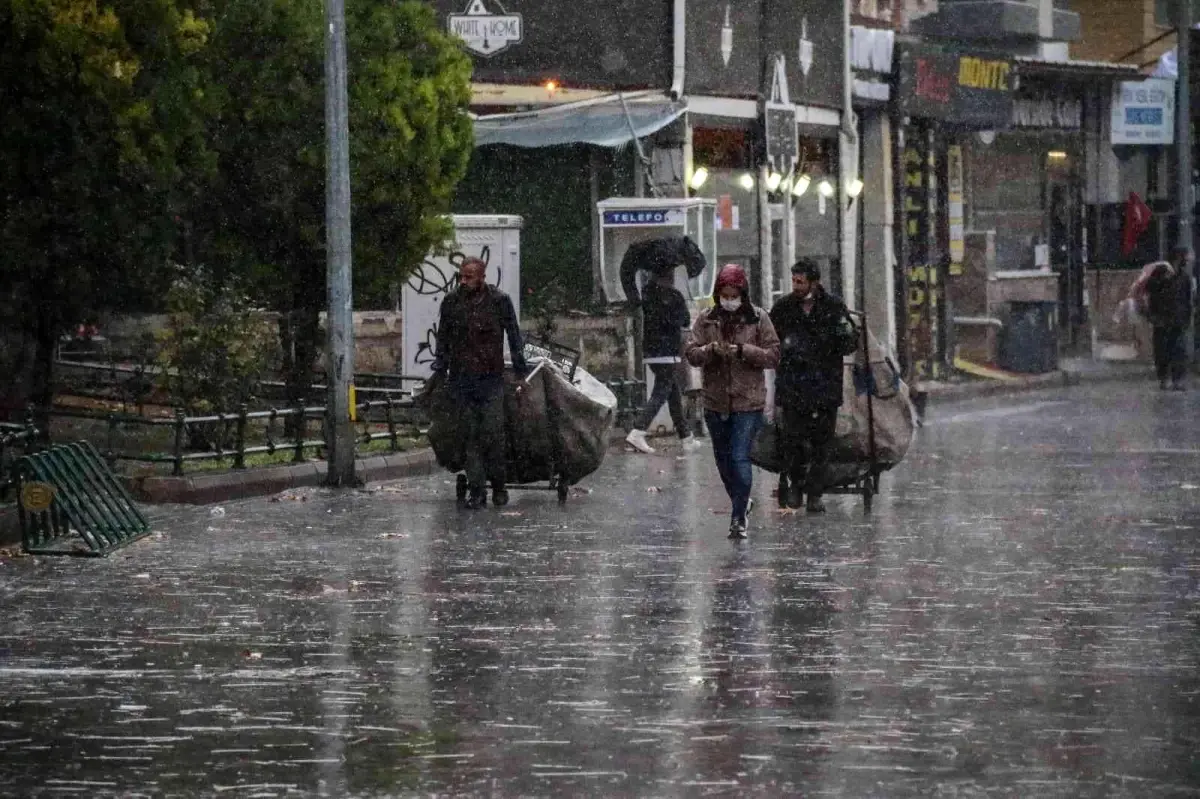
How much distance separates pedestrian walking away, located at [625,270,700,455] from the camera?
1019 inches

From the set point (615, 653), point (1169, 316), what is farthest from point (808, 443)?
point (1169, 316)

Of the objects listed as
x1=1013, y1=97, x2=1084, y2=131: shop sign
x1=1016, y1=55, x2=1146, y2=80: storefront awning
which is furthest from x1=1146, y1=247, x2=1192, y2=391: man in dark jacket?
x1=1013, y1=97, x2=1084, y2=131: shop sign

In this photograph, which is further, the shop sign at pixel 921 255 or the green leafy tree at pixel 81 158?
the shop sign at pixel 921 255

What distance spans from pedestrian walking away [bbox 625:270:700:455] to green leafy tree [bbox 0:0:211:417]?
6.35 meters

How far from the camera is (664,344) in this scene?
1030 inches

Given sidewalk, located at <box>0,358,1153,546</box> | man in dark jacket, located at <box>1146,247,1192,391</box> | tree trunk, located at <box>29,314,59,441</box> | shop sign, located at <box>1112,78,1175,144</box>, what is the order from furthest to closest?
1. shop sign, located at <box>1112,78,1175,144</box>
2. man in dark jacket, located at <box>1146,247,1192,391</box>
3. tree trunk, located at <box>29,314,59,441</box>
4. sidewalk, located at <box>0,358,1153,546</box>

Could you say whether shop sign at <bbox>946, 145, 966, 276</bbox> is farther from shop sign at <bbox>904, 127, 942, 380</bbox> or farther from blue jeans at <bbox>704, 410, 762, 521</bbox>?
blue jeans at <bbox>704, 410, 762, 521</bbox>

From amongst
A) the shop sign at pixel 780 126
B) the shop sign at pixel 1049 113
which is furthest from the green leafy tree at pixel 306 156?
the shop sign at pixel 1049 113

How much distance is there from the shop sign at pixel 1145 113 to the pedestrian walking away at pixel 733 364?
31.2m

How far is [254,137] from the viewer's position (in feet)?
81.0

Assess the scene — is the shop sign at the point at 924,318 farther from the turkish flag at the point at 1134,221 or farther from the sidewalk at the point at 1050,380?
the turkish flag at the point at 1134,221

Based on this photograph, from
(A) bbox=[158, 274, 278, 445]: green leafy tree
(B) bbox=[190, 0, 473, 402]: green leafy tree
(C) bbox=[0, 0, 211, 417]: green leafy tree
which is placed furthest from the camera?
(B) bbox=[190, 0, 473, 402]: green leafy tree

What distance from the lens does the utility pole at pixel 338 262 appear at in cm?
2102

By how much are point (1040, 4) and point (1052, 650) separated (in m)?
37.4
